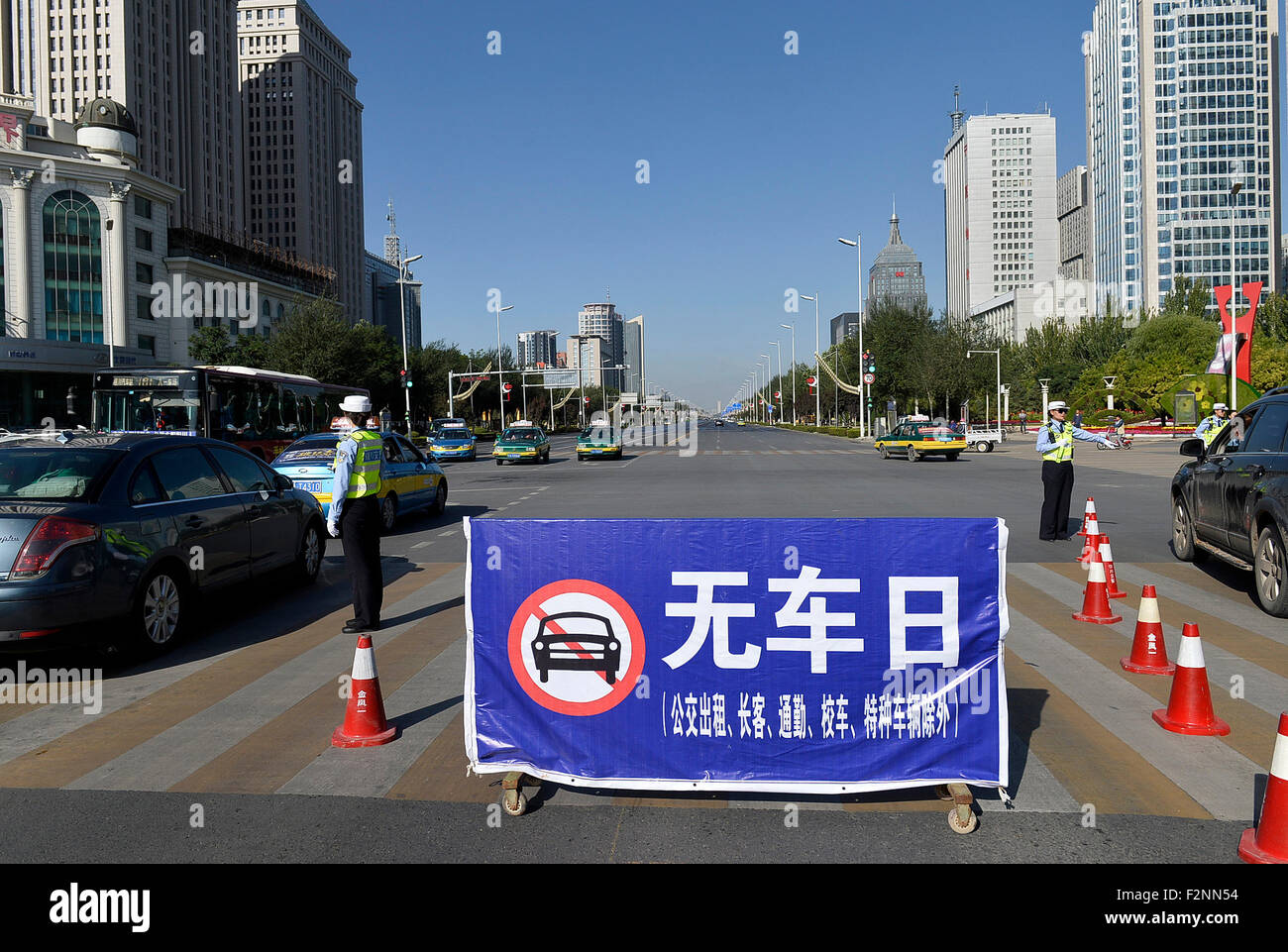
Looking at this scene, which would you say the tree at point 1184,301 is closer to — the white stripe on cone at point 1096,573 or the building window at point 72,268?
the building window at point 72,268

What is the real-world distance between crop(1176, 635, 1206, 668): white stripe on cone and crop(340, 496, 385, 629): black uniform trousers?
5.75 meters

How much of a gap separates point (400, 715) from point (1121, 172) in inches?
6103

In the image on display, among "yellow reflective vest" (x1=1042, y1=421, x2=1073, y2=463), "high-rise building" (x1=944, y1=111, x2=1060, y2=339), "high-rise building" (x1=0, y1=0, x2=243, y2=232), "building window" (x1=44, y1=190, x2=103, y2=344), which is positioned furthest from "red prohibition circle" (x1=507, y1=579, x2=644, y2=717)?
"high-rise building" (x1=944, y1=111, x2=1060, y2=339)

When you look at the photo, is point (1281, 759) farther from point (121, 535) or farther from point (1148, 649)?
point (121, 535)

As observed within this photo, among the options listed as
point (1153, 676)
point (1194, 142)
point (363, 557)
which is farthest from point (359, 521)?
point (1194, 142)

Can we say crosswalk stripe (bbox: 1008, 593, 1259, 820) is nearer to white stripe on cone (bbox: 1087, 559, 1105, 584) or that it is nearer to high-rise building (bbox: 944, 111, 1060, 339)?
white stripe on cone (bbox: 1087, 559, 1105, 584)

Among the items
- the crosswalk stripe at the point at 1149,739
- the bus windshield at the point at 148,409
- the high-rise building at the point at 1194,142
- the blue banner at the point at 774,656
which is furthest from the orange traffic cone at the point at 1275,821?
the high-rise building at the point at 1194,142

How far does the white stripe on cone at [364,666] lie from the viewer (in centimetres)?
493

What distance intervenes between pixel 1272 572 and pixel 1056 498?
4751 mm

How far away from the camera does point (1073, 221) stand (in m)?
174

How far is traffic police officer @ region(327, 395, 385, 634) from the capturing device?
7867 millimetres

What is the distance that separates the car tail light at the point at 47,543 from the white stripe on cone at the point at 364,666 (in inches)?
105

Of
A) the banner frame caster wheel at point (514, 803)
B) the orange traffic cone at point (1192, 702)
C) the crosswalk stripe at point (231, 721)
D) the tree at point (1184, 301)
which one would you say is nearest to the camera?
the banner frame caster wheel at point (514, 803)

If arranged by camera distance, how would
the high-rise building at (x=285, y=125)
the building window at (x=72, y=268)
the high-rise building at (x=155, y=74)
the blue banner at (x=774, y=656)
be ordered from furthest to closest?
the high-rise building at (x=285, y=125) < the high-rise building at (x=155, y=74) < the building window at (x=72, y=268) < the blue banner at (x=774, y=656)
